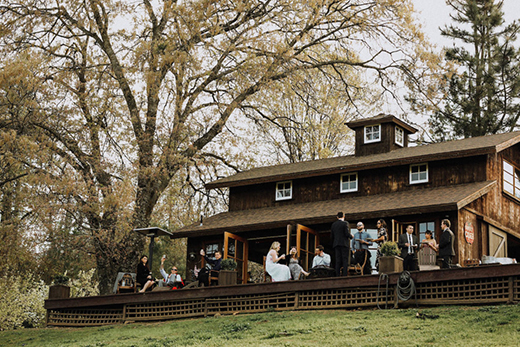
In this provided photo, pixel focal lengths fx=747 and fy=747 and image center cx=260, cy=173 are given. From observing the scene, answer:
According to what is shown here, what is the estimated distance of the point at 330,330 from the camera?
14953mm

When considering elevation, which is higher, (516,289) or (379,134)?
→ (379,134)

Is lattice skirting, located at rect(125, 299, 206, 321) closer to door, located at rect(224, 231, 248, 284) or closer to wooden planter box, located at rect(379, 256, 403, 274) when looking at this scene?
wooden planter box, located at rect(379, 256, 403, 274)

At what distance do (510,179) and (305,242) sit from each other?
23.8 feet

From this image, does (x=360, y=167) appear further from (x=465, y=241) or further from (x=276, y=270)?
(x=276, y=270)

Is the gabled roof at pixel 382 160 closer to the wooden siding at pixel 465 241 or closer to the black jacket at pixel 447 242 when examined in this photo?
the wooden siding at pixel 465 241

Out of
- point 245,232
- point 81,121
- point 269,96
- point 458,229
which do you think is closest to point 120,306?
point 245,232

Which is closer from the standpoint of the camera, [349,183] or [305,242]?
[305,242]

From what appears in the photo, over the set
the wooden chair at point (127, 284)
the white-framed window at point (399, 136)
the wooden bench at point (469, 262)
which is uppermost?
the white-framed window at point (399, 136)

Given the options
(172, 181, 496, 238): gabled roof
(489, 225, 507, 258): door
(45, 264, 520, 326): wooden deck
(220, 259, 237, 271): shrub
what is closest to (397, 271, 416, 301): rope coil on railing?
(45, 264, 520, 326): wooden deck

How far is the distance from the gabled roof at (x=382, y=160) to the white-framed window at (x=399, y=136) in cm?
50

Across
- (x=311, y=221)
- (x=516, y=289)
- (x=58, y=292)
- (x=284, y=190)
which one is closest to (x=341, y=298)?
(x=516, y=289)

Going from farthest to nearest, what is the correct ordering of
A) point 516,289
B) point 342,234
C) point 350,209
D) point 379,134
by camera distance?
point 379,134 < point 350,209 < point 342,234 < point 516,289

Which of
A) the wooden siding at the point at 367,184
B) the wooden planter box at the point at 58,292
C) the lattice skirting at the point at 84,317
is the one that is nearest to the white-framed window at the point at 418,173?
the wooden siding at the point at 367,184

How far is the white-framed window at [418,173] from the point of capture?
24359 millimetres
